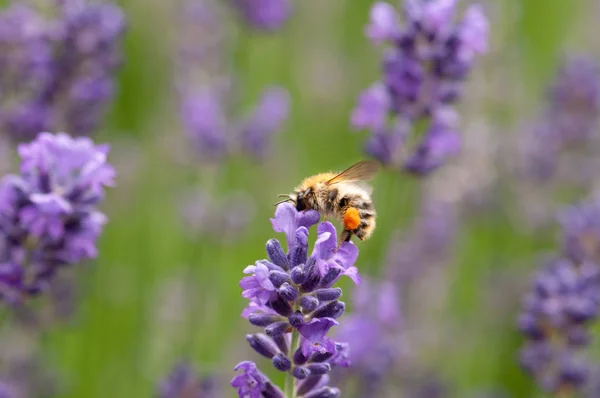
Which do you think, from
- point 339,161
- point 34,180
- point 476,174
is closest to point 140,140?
point 339,161

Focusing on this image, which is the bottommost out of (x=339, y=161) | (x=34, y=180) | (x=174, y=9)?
(x=34, y=180)

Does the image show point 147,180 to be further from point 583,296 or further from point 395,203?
point 583,296

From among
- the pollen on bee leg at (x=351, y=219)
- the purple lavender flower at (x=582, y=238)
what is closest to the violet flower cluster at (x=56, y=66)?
the pollen on bee leg at (x=351, y=219)

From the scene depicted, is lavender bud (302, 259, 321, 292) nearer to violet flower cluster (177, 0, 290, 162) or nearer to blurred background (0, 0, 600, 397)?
blurred background (0, 0, 600, 397)

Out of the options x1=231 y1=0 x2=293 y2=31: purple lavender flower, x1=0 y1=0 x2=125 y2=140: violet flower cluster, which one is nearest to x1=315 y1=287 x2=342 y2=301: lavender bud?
x1=0 y1=0 x2=125 y2=140: violet flower cluster

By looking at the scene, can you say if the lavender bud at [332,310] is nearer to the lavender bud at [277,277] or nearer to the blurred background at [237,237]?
the lavender bud at [277,277]

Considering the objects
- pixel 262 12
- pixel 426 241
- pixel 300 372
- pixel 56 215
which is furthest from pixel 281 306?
pixel 426 241
